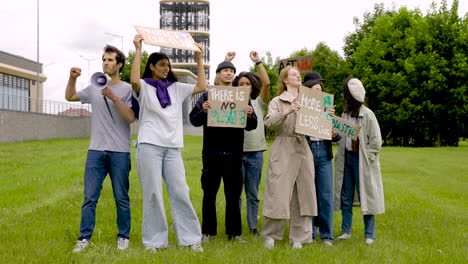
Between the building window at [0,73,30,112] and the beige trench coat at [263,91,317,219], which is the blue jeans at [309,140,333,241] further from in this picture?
the building window at [0,73,30,112]

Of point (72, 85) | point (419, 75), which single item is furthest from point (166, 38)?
point (419, 75)

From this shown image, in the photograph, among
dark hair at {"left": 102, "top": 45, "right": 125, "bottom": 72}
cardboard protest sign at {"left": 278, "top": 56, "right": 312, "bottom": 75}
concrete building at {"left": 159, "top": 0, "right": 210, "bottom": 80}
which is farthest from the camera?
concrete building at {"left": 159, "top": 0, "right": 210, "bottom": 80}

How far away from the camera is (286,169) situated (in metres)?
6.23

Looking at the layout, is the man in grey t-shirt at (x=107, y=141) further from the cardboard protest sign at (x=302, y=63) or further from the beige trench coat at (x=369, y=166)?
the beige trench coat at (x=369, y=166)

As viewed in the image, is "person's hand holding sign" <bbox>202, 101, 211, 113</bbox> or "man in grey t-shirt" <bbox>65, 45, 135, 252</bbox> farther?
"person's hand holding sign" <bbox>202, 101, 211, 113</bbox>

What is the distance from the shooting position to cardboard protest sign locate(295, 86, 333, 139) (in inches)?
239

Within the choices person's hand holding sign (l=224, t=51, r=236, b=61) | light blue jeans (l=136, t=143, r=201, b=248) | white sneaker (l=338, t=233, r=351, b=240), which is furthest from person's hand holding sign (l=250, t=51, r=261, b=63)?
white sneaker (l=338, t=233, r=351, b=240)

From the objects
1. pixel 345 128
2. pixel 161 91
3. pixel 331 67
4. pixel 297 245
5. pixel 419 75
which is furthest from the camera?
pixel 331 67

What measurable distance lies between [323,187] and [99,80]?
3109mm

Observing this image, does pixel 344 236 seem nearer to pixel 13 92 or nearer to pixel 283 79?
pixel 283 79

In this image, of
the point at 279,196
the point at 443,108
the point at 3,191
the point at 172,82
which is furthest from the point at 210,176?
the point at 443,108

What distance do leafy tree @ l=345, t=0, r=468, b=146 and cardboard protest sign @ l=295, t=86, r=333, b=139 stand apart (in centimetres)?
3560

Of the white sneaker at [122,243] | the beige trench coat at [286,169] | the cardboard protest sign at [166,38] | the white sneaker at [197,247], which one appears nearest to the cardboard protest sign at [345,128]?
the beige trench coat at [286,169]

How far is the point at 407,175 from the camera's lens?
18.1 m
